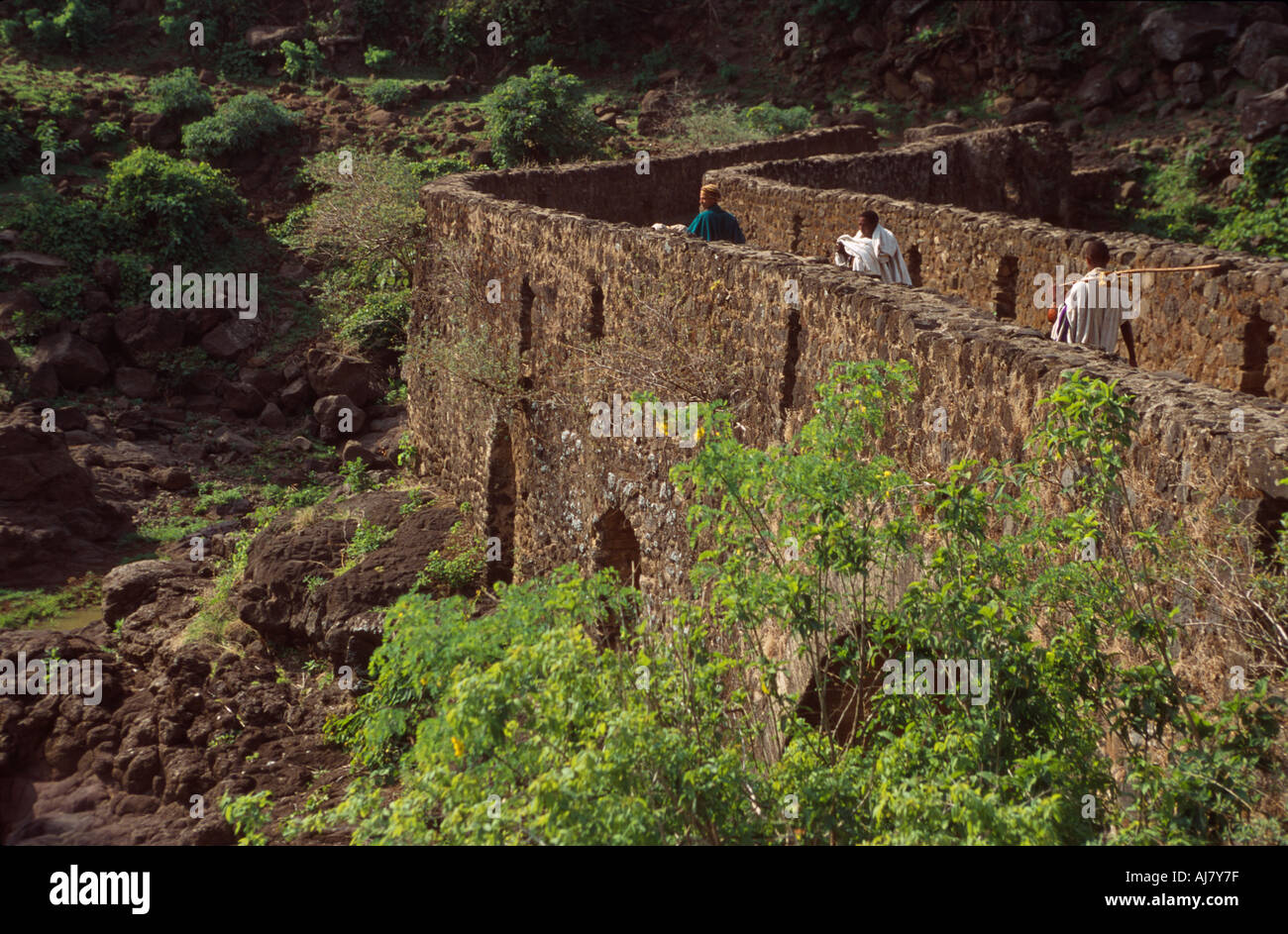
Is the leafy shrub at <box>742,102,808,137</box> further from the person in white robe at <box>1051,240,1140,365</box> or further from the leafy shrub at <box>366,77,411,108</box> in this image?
the person in white robe at <box>1051,240,1140,365</box>

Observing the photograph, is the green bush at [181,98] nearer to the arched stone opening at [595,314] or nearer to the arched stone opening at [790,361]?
the arched stone opening at [595,314]

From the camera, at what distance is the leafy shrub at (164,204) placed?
20.5m

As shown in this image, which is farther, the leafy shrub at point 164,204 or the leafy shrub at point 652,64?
the leafy shrub at point 652,64

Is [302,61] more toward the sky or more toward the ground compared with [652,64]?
more toward the ground

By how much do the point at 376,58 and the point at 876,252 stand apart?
22683 mm

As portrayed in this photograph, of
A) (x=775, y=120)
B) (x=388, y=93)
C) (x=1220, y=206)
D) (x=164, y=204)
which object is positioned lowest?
(x=164, y=204)

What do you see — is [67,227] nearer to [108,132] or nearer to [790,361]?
[108,132]

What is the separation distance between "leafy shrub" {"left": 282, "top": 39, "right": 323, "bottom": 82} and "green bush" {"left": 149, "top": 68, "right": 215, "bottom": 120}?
3.19 metres

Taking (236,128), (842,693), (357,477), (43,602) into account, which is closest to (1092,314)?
(842,693)

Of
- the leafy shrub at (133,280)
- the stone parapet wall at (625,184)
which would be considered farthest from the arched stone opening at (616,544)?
the leafy shrub at (133,280)

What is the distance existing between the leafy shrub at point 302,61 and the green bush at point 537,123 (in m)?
7.68

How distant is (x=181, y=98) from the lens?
82.6ft

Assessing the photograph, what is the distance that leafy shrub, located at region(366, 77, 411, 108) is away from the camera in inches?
1074
